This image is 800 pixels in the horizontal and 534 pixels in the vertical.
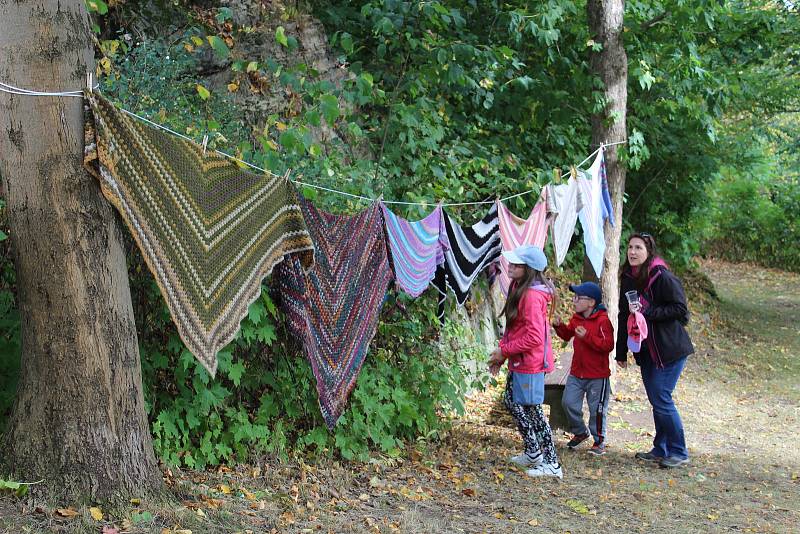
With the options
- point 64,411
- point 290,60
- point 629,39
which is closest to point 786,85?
point 629,39

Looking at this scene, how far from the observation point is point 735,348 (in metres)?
14.5

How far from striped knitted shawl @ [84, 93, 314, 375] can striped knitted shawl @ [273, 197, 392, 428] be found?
64 cm

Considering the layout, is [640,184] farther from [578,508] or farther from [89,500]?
[89,500]

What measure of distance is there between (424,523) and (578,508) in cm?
123

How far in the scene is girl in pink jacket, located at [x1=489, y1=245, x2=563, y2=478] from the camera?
5.96 m

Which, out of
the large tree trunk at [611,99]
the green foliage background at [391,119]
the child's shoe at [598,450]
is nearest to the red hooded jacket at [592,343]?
the child's shoe at [598,450]

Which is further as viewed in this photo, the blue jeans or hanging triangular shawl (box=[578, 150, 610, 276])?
hanging triangular shawl (box=[578, 150, 610, 276])

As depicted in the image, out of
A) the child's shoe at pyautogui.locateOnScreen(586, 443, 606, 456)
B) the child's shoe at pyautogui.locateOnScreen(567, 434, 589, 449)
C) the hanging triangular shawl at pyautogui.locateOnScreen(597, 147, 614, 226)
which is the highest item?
the hanging triangular shawl at pyautogui.locateOnScreen(597, 147, 614, 226)

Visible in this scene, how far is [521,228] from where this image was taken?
7.10 metres

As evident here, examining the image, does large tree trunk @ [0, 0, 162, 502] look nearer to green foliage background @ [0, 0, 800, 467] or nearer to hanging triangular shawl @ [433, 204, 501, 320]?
green foliage background @ [0, 0, 800, 467]

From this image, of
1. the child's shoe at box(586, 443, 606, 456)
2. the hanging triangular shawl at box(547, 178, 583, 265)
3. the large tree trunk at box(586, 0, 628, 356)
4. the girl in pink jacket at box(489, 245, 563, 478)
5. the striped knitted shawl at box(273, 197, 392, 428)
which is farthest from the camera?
the large tree trunk at box(586, 0, 628, 356)

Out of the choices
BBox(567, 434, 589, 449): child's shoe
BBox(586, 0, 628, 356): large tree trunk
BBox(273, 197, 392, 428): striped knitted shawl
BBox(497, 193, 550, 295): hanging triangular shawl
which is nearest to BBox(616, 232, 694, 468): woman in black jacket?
BBox(567, 434, 589, 449): child's shoe

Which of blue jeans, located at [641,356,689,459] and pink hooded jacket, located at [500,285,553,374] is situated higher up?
pink hooded jacket, located at [500,285,553,374]

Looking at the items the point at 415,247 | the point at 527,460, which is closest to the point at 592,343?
the point at 527,460
